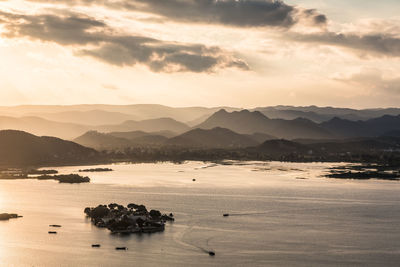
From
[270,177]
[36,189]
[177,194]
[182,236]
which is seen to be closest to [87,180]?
[36,189]

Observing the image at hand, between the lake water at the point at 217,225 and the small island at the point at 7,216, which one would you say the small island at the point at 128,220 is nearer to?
the lake water at the point at 217,225

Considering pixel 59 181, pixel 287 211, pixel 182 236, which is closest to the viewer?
pixel 182 236

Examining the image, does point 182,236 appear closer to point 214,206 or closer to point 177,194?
point 214,206

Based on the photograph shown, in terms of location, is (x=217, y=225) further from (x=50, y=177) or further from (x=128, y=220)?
(x=50, y=177)

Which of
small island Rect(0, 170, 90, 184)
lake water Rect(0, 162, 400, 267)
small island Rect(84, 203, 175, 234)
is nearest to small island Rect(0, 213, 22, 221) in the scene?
lake water Rect(0, 162, 400, 267)

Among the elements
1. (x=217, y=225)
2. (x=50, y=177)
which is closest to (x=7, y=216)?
(x=217, y=225)

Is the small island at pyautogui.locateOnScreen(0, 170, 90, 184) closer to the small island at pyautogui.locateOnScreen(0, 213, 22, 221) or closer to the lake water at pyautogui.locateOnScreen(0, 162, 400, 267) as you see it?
the lake water at pyautogui.locateOnScreen(0, 162, 400, 267)
